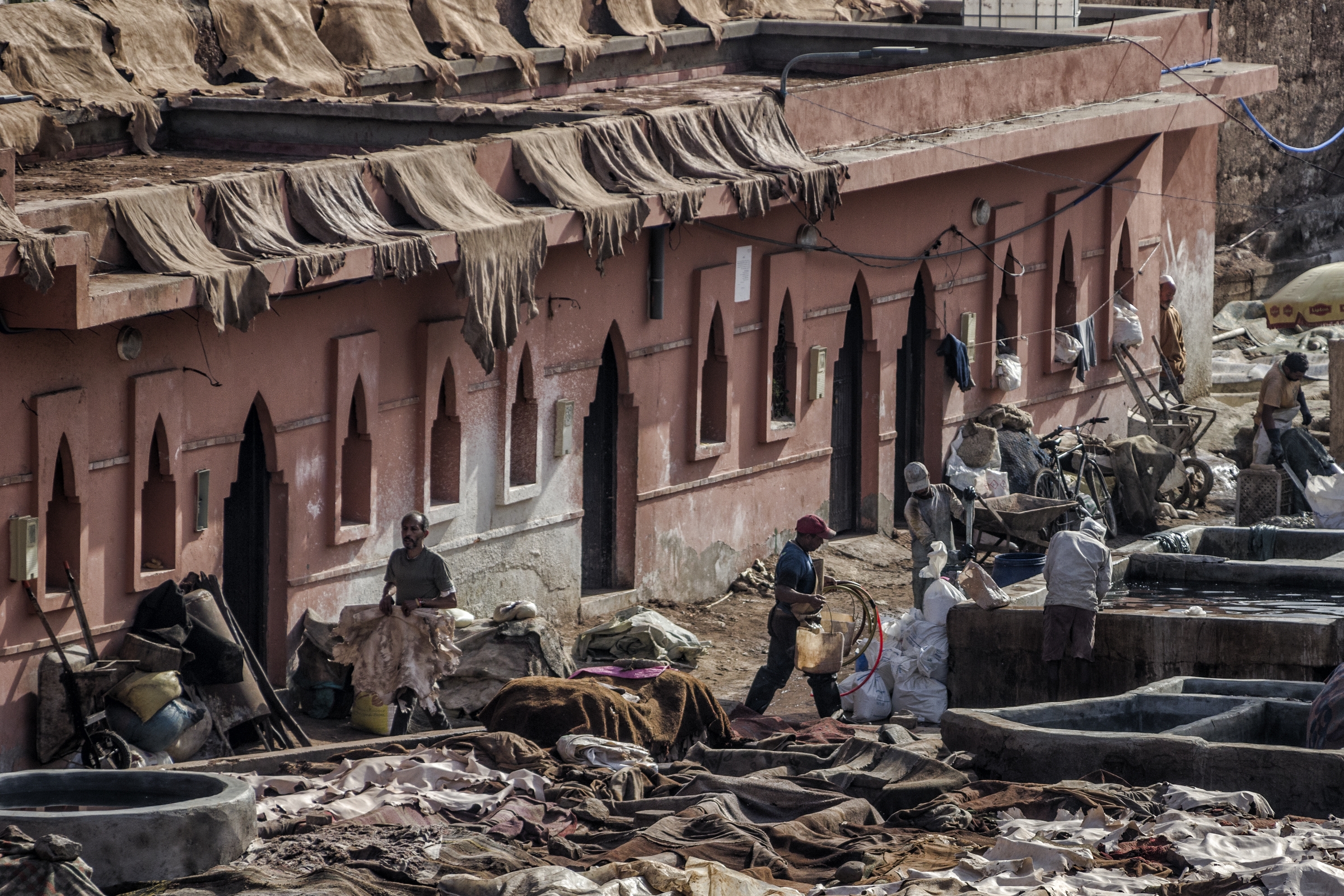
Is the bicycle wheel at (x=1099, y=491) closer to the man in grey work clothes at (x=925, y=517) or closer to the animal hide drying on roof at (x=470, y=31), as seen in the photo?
the man in grey work clothes at (x=925, y=517)

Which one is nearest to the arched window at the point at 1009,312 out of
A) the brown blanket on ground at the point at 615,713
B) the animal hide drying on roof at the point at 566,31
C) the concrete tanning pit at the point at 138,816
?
the animal hide drying on roof at the point at 566,31

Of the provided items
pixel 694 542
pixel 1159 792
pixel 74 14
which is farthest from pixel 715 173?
pixel 1159 792

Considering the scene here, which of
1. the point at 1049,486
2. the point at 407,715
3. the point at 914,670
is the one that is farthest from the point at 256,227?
the point at 1049,486

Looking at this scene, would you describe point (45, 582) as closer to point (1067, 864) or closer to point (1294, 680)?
point (1067, 864)

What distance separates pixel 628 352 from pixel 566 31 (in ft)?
21.9

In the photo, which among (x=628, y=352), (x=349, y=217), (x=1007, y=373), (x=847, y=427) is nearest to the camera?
(x=349, y=217)

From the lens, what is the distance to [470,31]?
858 inches

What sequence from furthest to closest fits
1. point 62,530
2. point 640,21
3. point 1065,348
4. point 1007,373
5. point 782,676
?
point 640,21, point 1065,348, point 1007,373, point 782,676, point 62,530

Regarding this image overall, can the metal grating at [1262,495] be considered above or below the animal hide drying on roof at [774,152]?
below

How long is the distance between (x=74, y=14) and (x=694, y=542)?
6.59 metres

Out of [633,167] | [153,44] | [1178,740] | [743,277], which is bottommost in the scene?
[1178,740]

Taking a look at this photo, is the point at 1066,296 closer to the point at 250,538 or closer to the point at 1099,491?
the point at 1099,491

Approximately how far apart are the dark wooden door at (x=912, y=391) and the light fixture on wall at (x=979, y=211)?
847 mm

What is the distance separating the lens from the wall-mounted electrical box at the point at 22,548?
1282 centimetres
